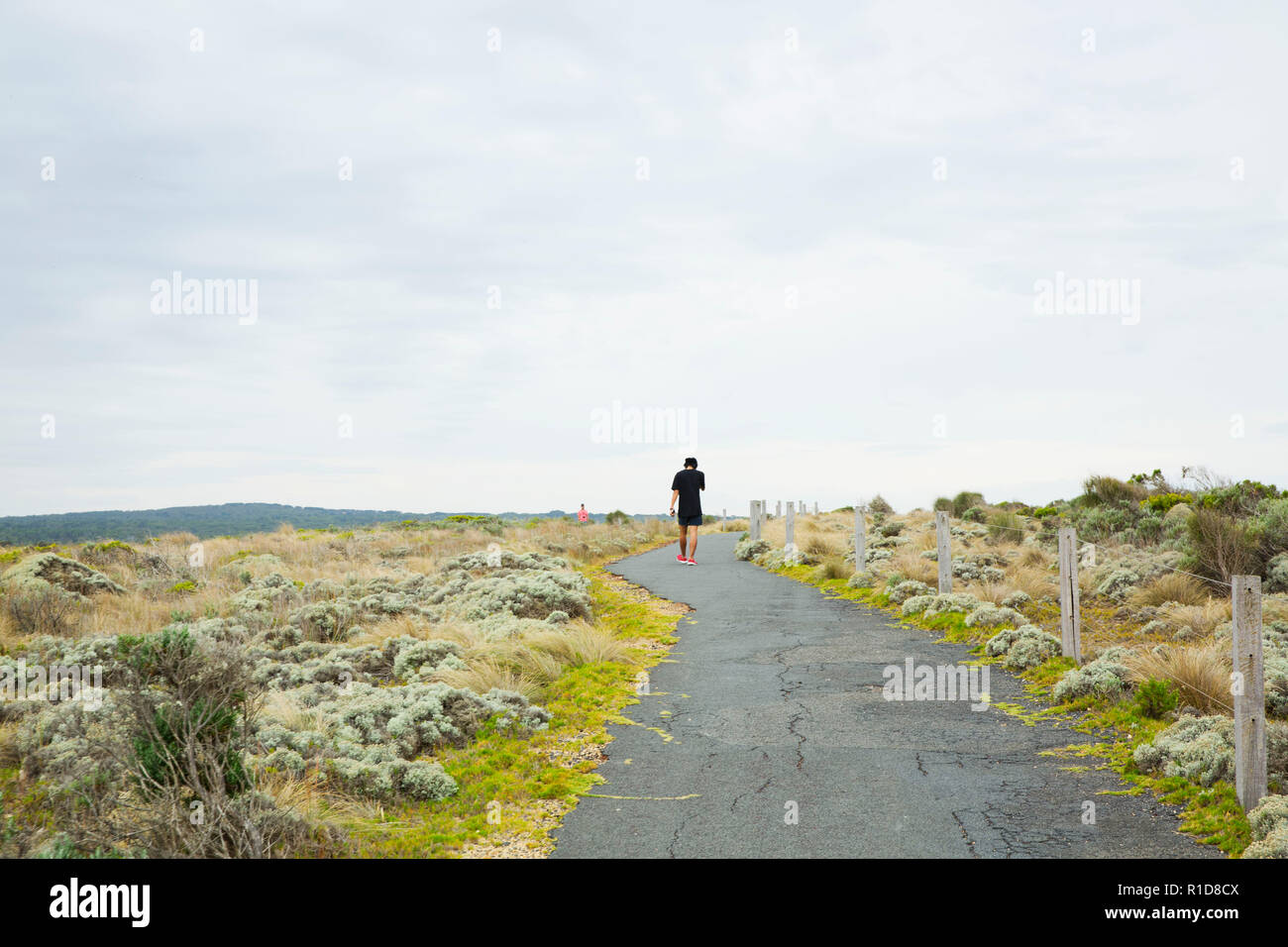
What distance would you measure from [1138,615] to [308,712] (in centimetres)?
1218

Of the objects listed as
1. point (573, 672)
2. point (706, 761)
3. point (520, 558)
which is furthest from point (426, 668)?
point (520, 558)

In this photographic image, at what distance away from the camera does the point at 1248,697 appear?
591 centimetres

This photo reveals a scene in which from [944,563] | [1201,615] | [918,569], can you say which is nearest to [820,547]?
[918,569]

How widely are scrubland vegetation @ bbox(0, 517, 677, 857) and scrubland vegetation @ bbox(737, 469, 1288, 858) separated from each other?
4.50 meters

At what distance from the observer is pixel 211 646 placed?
5715mm

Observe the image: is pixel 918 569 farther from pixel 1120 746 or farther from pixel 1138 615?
pixel 1120 746

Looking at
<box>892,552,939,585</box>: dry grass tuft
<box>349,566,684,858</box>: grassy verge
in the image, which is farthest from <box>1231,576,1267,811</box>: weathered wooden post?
<box>892,552,939,585</box>: dry grass tuft

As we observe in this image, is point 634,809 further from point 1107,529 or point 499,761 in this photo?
point 1107,529

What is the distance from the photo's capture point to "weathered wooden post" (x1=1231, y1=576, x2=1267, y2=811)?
5836 millimetres

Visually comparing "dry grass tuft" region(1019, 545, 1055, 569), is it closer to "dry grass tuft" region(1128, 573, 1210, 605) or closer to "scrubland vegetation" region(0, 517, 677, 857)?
"dry grass tuft" region(1128, 573, 1210, 605)

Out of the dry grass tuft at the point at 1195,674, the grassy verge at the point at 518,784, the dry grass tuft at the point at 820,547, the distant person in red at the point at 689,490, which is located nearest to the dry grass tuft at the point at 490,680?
the grassy verge at the point at 518,784

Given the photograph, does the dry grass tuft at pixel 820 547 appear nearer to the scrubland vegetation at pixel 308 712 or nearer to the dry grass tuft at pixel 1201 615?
the scrubland vegetation at pixel 308 712

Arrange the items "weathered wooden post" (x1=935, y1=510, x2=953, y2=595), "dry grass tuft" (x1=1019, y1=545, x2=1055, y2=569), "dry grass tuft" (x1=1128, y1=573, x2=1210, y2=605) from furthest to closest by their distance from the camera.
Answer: "dry grass tuft" (x1=1019, y1=545, x2=1055, y2=569) → "weathered wooden post" (x1=935, y1=510, x2=953, y2=595) → "dry grass tuft" (x1=1128, y1=573, x2=1210, y2=605)

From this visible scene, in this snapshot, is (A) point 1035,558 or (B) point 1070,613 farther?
(A) point 1035,558
